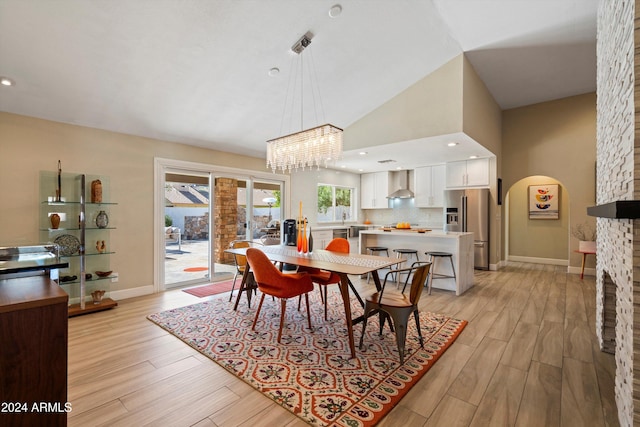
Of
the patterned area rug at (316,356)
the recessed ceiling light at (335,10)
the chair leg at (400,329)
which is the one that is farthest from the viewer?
the recessed ceiling light at (335,10)

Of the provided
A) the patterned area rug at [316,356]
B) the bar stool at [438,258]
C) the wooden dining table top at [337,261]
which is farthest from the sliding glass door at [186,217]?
the bar stool at [438,258]

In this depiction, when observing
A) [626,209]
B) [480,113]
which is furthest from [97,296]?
A: [480,113]

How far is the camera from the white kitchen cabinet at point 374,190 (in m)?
7.82

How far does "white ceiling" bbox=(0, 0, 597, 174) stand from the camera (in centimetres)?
259

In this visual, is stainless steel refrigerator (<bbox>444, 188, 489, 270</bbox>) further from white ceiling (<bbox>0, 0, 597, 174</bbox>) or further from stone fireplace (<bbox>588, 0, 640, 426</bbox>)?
stone fireplace (<bbox>588, 0, 640, 426</bbox>)

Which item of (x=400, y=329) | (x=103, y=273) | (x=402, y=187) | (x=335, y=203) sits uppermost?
(x=402, y=187)

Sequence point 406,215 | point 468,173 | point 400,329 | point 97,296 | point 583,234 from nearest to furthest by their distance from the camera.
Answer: point 400,329 < point 97,296 < point 583,234 < point 468,173 < point 406,215

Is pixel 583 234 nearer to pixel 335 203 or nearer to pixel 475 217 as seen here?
pixel 475 217

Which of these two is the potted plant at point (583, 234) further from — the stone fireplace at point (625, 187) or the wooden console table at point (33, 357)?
the wooden console table at point (33, 357)

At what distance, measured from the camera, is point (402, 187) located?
751cm

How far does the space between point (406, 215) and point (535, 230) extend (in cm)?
308

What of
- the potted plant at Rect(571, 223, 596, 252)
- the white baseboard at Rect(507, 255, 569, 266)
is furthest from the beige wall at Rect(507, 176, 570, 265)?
the potted plant at Rect(571, 223, 596, 252)

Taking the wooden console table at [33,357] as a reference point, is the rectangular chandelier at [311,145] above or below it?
above

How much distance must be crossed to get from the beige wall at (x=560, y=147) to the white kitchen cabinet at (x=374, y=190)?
274 cm
